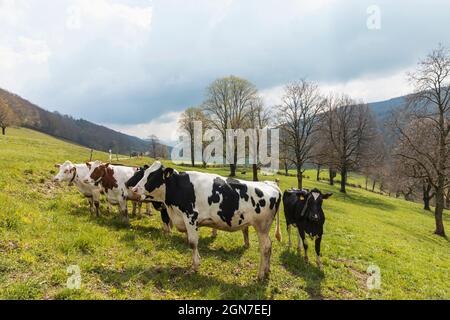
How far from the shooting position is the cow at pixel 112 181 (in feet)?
40.8

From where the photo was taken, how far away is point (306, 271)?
372 inches

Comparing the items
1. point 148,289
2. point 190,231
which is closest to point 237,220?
point 190,231

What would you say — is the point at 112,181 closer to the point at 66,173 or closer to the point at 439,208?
the point at 66,173

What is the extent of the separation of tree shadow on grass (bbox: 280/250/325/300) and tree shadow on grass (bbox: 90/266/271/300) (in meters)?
1.45

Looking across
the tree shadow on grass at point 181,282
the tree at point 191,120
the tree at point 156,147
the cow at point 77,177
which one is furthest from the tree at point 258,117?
the tree at point 156,147

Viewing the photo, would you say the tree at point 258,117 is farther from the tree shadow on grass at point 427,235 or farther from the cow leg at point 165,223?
the cow leg at point 165,223

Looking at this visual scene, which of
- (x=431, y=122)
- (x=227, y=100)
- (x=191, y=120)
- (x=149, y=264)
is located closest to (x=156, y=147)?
(x=191, y=120)

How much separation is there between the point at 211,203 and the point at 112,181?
643 cm

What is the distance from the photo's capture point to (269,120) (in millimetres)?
44094

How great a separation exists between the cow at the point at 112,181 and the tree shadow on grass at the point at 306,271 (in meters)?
7.02

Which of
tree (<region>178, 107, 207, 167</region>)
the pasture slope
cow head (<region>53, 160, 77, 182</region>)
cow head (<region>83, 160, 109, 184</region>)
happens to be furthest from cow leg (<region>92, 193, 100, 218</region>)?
tree (<region>178, 107, 207, 167</region>)

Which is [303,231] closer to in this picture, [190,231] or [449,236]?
[190,231]
